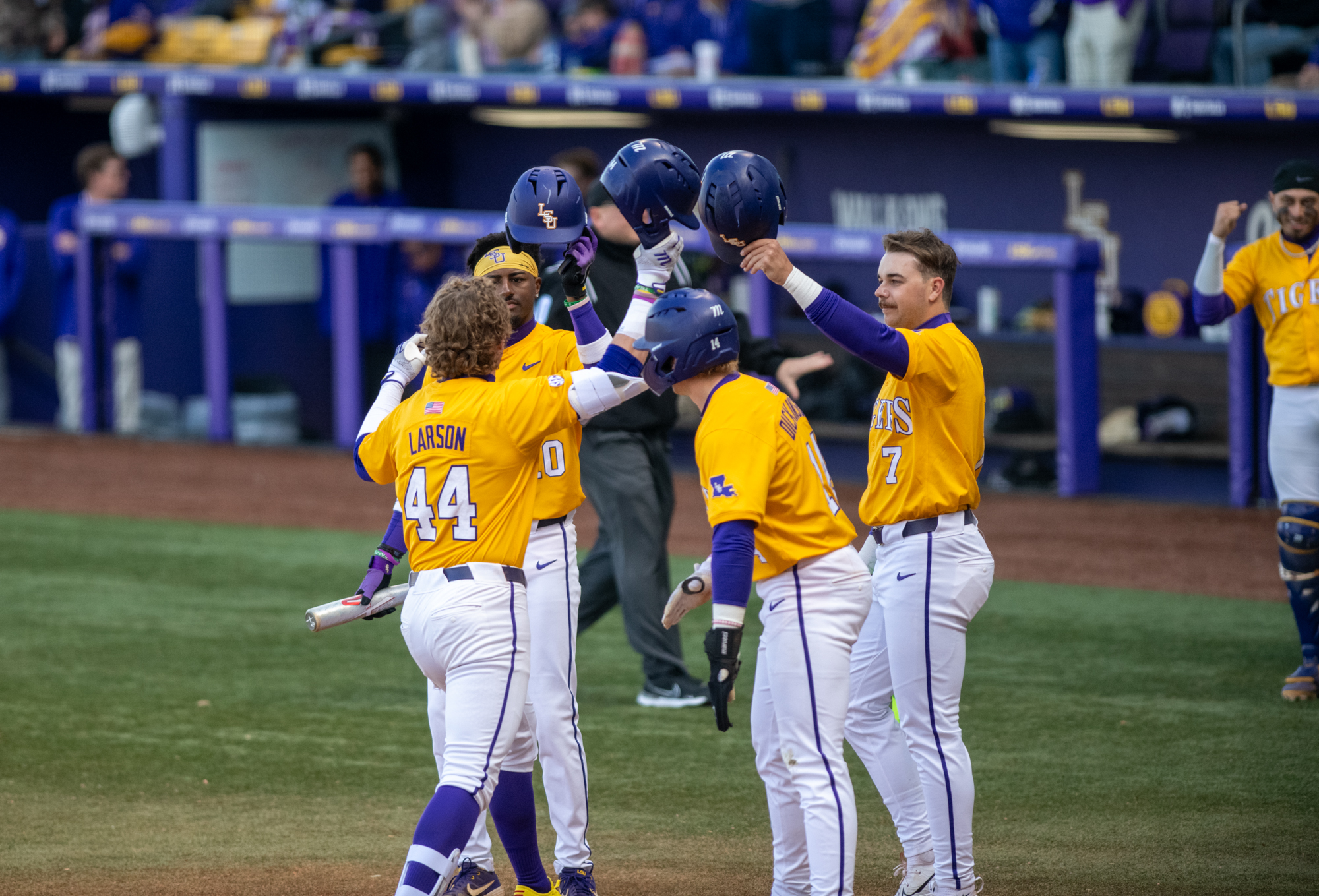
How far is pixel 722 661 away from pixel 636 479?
2452 mm

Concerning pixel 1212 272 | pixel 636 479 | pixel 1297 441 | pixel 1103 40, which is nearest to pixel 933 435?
pixel 636 479

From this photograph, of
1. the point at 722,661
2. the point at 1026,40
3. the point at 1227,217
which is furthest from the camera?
the point at 1026,40

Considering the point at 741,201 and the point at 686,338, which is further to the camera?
the point at 741,201

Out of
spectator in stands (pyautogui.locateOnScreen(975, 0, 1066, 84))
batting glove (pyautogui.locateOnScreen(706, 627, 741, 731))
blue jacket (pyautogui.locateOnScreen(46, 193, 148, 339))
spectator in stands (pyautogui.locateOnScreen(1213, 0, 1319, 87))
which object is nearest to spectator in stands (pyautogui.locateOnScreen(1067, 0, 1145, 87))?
spectator in stands (pyautogui.locateOnScreen(975, 0, 1066, 84))

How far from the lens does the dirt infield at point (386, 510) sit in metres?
8.90

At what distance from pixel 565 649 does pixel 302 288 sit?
10.4 meters

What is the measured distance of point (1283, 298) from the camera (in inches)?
243

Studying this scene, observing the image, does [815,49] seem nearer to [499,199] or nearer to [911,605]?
[499,199]

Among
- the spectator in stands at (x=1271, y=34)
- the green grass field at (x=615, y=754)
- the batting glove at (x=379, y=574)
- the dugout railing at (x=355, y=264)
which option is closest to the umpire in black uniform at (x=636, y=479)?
the green grass field at (x=615, y=754)

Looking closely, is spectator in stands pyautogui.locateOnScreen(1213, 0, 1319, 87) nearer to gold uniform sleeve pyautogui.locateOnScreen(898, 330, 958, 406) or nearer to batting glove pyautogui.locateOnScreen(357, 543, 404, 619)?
gold uniform sleeve pyautogui.locateOnScreen(898, 330, 958, 406)

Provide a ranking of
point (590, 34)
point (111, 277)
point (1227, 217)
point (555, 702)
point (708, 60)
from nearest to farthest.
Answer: point (555, 702)
point (1227, 217)
point (708, 60)
point (111, 277)
point (590, 34)

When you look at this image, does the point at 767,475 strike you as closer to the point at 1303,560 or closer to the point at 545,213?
the point at 545,213

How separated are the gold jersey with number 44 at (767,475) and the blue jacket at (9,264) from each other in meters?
11.3

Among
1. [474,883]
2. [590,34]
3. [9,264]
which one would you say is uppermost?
[590,34]
